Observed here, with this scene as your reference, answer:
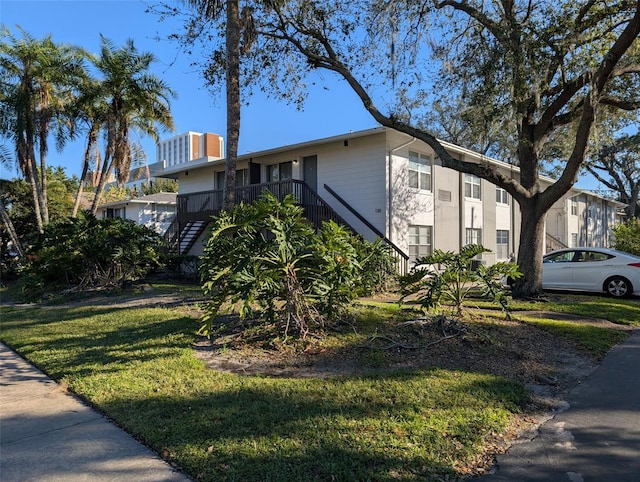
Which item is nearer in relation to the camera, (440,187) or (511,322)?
(511,322)

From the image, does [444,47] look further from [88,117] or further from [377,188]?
[88,117]

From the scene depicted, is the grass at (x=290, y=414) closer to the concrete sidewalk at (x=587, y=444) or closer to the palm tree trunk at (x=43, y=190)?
the concrete sidewalk at (x=587, y=444)

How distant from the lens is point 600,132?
13422 mm

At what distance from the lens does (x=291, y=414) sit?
404cm

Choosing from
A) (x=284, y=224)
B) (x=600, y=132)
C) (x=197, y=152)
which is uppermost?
(x=197, y=152)

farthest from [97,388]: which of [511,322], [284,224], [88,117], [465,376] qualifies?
[88,117]

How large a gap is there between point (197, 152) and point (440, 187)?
1233 inches

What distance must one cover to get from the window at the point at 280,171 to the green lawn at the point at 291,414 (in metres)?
13.0

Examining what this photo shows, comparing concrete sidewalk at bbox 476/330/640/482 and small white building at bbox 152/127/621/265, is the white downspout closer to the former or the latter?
small white building at bbox 152/127/621/265

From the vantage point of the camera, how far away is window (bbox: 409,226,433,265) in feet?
56.1

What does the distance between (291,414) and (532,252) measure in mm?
10158

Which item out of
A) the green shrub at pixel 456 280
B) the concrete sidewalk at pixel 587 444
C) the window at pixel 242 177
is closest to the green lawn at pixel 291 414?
the concrete sidewalk at pixel 587 444

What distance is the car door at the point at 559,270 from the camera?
13727 mm

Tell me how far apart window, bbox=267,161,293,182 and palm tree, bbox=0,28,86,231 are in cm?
869
